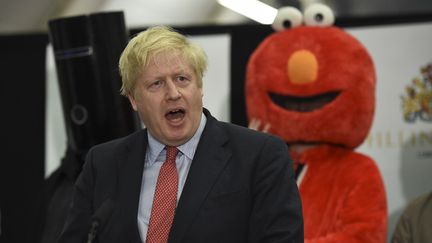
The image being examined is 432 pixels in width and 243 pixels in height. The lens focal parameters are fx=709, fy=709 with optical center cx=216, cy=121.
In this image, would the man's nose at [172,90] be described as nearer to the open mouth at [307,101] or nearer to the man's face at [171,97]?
the man's face at [171,97]

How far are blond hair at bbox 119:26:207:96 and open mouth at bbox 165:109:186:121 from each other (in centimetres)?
9

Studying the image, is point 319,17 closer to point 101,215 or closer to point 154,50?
point 154,50

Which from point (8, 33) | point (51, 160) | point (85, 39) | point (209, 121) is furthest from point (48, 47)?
point (209, 121)

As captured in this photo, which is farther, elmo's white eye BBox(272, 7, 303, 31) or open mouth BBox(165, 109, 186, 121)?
elmo's white eye BBox(272, 7, 303, 31)

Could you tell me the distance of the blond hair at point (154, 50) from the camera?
1.73 metres

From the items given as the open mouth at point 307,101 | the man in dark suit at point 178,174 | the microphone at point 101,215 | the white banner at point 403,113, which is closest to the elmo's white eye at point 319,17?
the open mouth at point 307,101

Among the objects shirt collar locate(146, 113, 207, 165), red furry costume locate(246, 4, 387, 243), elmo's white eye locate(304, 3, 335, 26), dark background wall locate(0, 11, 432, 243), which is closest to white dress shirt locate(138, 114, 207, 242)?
shirt collar locate(146, 113, 207, 165)

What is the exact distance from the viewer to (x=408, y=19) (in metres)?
3.13

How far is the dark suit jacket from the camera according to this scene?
5.32 ft

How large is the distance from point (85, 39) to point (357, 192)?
1.20 m

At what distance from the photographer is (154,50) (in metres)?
1.73

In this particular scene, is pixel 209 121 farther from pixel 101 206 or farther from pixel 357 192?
pixel 357 192

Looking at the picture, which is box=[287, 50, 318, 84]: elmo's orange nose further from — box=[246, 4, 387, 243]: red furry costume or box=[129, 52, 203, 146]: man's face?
box=[129, 52, 203, 146]: man's face

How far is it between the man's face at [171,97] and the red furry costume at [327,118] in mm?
944
